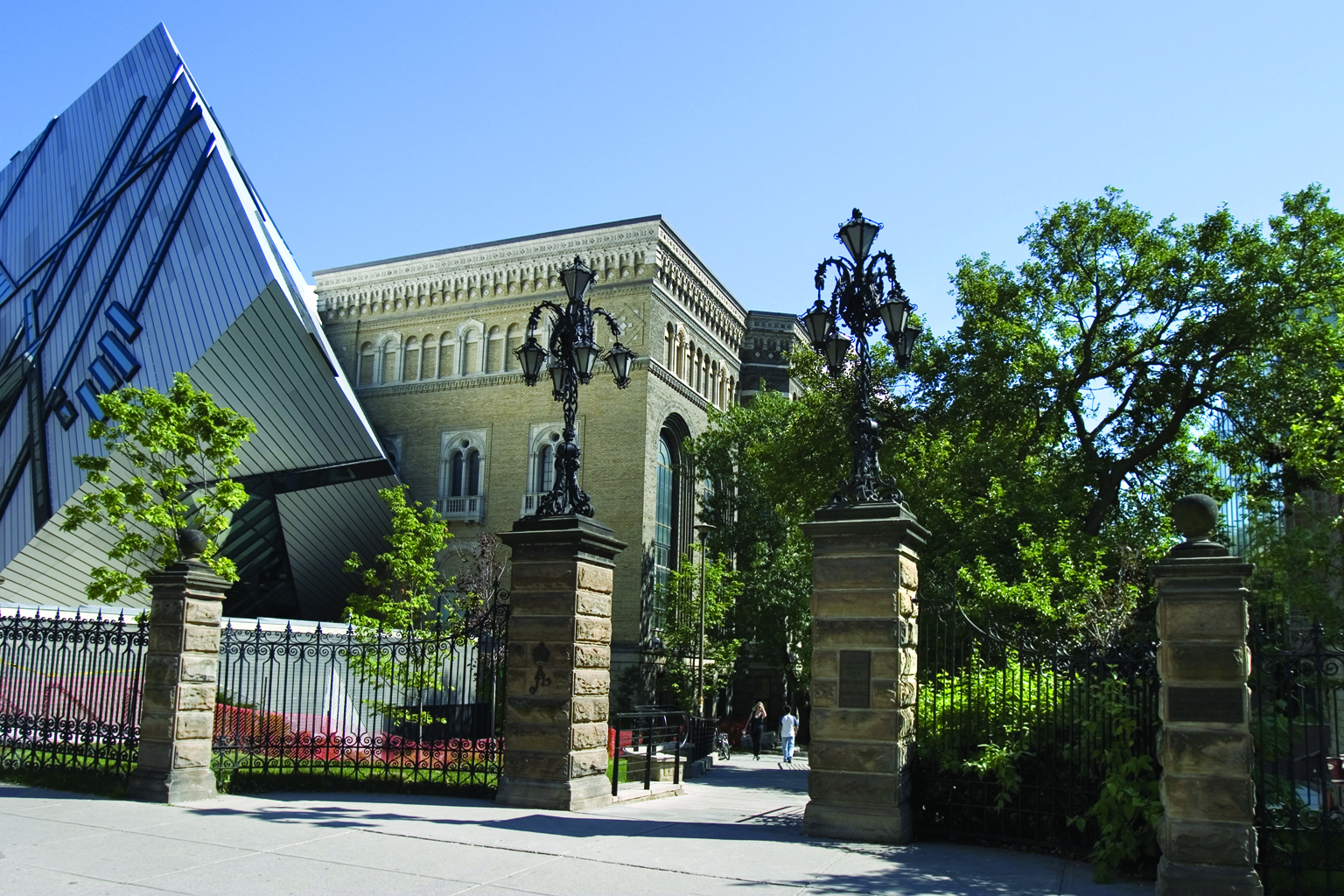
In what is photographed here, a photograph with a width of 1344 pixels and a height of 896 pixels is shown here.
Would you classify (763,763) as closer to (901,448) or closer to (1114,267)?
(901,448)

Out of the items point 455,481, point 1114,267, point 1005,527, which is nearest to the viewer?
point 1005,527

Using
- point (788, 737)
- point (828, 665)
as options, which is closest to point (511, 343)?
point (788, 737)

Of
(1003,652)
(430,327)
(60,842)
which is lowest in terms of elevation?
(60,842)

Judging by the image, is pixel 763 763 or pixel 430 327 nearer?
pixel 763 763

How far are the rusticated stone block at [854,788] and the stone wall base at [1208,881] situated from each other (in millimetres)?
2327

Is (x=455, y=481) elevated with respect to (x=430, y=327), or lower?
lower

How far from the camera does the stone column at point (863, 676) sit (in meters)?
9.08

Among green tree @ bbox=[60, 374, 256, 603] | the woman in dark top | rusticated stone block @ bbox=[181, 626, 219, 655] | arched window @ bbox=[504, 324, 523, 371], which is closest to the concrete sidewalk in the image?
rusticated stone block @ bbox=[181, 626, 219, 655]

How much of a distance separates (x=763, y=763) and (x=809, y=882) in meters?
20.4

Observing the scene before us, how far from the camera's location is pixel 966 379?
21719 mm

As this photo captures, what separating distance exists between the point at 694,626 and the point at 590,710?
2255 cm

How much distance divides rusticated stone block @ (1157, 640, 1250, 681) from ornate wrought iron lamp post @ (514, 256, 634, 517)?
608cm

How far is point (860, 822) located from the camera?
29.8 feet

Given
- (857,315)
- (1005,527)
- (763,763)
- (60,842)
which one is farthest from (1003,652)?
(763,763)
